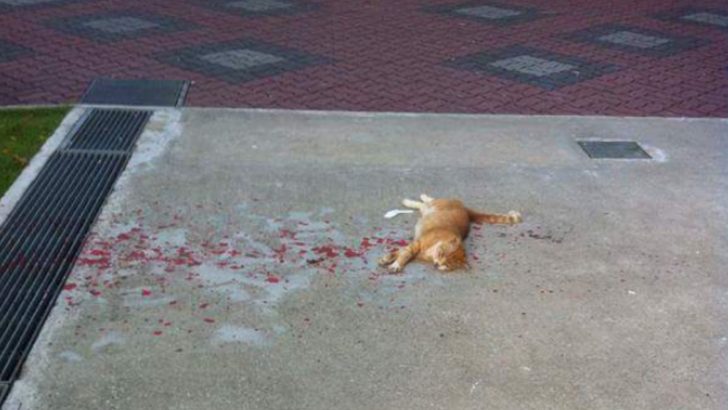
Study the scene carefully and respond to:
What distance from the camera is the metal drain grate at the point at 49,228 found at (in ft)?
13.7

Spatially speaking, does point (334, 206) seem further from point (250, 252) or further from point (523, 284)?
point (523, 284)

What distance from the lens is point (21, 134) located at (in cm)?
649

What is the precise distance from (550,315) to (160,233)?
200 cm

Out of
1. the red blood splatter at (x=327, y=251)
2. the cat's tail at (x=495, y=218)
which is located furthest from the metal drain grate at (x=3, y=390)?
the cat's tail at (x=495, y=218)

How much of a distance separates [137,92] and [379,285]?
12.2ft

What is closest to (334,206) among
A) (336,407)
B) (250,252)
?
(250,252)

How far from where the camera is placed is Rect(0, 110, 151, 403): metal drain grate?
13.7ft

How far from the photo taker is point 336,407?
12.1 feet

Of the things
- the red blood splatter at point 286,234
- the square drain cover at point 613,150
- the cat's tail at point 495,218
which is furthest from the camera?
the square drain cover at point 613,150

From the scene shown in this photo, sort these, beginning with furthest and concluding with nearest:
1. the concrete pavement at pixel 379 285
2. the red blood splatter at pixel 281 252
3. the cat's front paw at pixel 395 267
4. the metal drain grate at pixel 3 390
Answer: the red blood splatter at pixel 281 252
the cat's front paw at pixel 395 267
the concrete pavement at pixel 379 285
the metal drain grate at pixel 3 390

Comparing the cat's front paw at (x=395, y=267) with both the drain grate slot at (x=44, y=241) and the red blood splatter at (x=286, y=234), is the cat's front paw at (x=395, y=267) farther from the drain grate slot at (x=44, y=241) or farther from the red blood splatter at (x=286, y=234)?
the drain grate slot at (x=44, y=241)

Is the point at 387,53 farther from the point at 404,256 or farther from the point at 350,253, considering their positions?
the point at 404,256

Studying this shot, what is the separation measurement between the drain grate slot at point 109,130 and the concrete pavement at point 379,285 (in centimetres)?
13

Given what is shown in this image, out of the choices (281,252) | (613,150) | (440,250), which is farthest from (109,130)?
(613,150)
